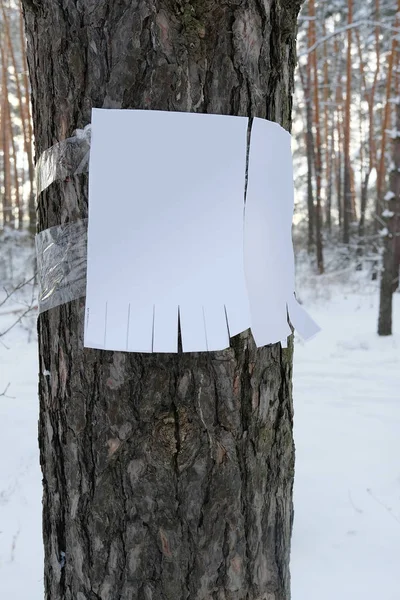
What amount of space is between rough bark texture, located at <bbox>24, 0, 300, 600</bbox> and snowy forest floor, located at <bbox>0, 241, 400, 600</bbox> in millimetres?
1218

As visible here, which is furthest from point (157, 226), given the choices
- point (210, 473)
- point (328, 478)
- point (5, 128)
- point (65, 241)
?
point (5, 128)

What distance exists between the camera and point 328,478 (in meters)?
2.73

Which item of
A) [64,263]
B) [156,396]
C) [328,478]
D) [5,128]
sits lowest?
[328,478]

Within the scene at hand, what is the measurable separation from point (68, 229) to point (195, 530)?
1.83 feet

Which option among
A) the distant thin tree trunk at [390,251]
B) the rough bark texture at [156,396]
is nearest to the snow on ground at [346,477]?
the distant thin tree trunk at [390,251]

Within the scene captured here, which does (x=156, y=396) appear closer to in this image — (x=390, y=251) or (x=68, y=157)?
(x=68, y=157)

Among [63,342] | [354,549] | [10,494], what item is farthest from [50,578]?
[10,494]

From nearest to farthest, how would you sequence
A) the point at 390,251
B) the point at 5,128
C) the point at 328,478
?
the point at 328,478, the point at 390,251, the point at 5,128

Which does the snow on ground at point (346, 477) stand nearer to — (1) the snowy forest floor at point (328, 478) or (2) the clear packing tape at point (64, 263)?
(1) the snowy forest floor at point (328, 478)

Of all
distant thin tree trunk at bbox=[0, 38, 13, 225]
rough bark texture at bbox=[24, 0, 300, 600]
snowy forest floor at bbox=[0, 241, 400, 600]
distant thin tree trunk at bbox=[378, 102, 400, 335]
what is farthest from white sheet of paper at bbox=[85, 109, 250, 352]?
distant thin tree trunk at bbox=[0, 38, 13, 225]

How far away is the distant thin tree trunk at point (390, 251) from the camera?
6418 millimetres

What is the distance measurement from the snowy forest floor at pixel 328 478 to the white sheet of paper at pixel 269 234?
4.65 ft

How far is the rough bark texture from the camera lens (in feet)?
2.57

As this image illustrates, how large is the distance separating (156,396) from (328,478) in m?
2.24
